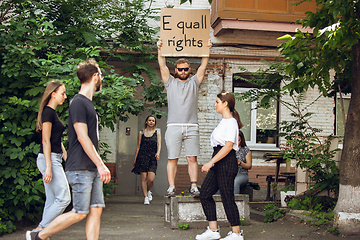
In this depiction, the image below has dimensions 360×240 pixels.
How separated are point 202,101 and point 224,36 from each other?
6.39ft

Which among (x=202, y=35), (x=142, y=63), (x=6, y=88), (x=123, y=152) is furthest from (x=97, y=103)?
(x=123, y=152)

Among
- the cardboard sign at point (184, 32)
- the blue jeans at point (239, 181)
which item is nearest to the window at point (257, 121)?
the blue jeans at point (239, 181)

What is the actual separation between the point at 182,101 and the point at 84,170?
6.55 ft

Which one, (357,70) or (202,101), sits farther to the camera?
(202,101)

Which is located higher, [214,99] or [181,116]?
[214,99]

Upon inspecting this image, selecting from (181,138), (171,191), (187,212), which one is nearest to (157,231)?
(187,212)

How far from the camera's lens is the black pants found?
4309 millimetres

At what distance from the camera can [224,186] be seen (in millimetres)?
4324

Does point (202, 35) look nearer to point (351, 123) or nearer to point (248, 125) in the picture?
point (351, 123)

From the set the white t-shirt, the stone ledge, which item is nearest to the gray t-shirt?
the white t-shirt

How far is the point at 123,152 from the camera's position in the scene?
398 inches

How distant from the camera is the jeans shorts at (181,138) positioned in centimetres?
484

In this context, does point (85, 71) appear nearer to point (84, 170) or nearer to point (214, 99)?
point (84, 170)

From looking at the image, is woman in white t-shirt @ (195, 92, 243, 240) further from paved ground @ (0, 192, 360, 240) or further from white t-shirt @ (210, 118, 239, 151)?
paved ground @ (0, 192, 360, 240)
